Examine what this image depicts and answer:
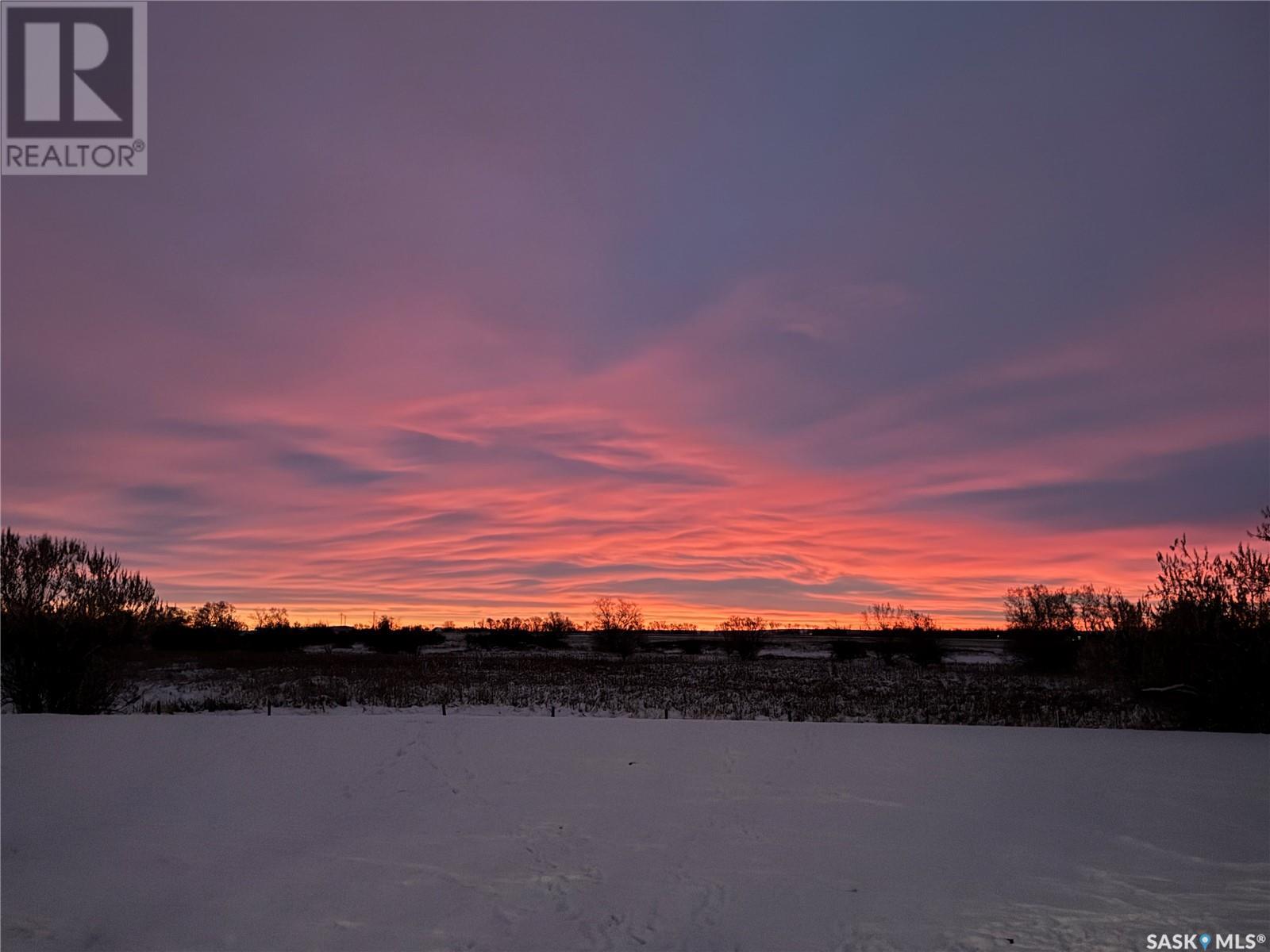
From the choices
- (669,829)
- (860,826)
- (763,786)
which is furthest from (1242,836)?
(669,829)

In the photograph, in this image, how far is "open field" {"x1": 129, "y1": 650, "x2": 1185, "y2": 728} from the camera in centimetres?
2456

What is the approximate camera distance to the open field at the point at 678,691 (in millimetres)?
24562

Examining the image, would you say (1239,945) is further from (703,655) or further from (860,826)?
(703,655)

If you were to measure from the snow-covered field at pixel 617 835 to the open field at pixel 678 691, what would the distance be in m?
6.36

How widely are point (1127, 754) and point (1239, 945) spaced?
861 cm

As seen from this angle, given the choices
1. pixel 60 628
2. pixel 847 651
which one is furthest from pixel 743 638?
pixel 60 628

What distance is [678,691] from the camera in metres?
33.1

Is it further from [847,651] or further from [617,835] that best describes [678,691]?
[847,651]

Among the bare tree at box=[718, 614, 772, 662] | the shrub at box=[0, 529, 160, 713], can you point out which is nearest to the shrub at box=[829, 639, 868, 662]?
the bare tree at box=[718, 614, 772, 662]

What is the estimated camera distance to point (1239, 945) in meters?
8.73

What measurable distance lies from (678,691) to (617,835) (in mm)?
20745

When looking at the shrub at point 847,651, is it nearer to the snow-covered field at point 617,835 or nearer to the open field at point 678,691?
the open field at point 678,691

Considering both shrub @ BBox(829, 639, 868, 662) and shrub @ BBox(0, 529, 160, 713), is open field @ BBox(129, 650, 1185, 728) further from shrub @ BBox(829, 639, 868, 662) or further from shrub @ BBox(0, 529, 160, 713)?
shrub @ BBox(829, 639, 868, 662)

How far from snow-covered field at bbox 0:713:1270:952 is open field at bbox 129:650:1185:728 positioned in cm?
636
